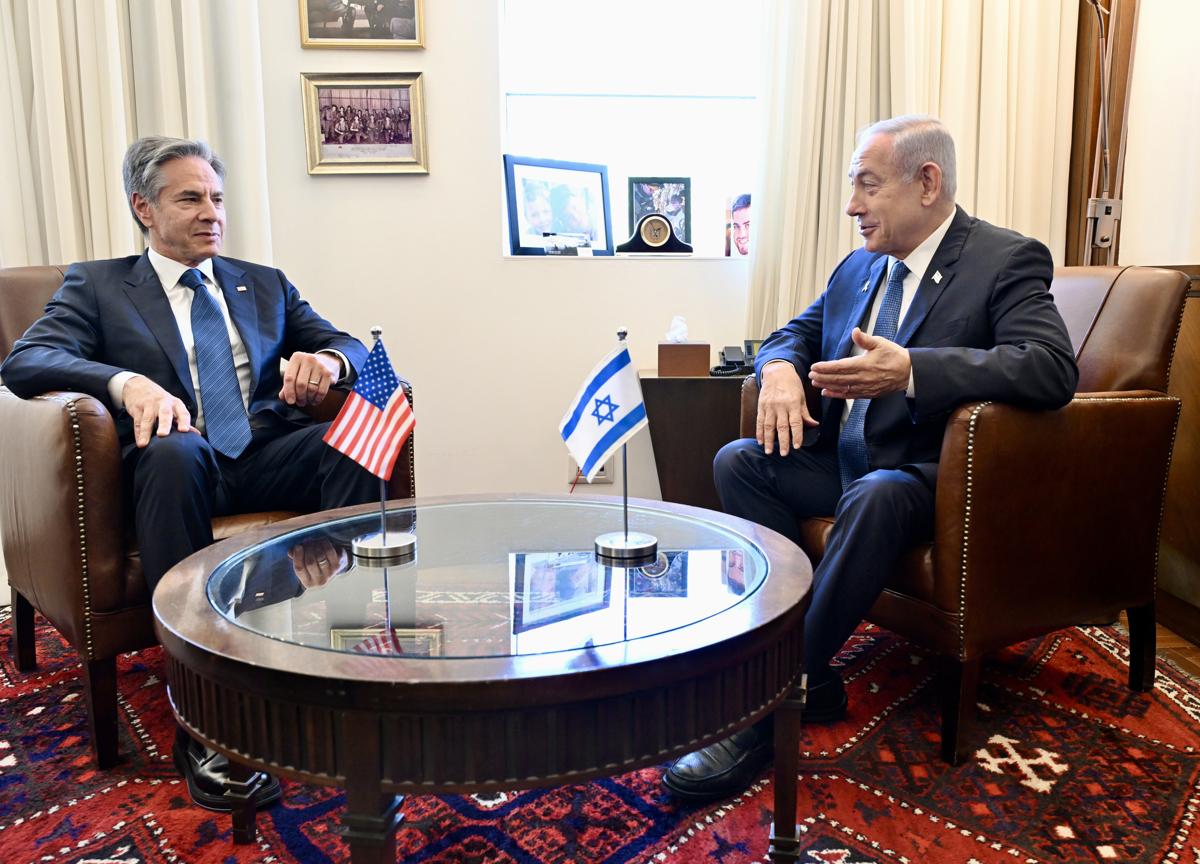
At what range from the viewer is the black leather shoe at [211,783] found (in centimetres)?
162

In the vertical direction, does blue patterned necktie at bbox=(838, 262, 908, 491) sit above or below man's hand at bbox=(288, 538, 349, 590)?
above

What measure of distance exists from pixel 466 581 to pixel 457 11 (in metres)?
2.59

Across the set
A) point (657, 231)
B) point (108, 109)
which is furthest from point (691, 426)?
point (108, 109)

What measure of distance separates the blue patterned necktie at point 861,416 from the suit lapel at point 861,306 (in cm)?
5

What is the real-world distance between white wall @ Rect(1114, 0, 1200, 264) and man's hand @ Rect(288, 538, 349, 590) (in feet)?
9.28

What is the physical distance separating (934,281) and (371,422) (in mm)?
1378

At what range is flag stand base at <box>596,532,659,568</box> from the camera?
1547 millimetres

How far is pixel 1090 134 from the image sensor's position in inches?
127

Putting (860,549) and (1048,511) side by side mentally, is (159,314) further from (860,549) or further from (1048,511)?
(1048,511)

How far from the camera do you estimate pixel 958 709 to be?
5.81 ft

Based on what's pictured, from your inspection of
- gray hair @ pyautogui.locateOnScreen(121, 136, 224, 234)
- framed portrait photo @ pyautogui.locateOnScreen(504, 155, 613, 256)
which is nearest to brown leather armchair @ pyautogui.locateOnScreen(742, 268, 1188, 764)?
framed portrait photo @ pyautogui.locateOnScreen(504, 155, 613, 256)

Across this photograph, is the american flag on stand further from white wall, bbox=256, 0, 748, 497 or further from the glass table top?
white wall, bbox=256, 0, 748, 497

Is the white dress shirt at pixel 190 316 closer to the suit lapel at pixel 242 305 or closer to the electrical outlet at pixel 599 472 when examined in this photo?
the suit lapel at pixel 242 305

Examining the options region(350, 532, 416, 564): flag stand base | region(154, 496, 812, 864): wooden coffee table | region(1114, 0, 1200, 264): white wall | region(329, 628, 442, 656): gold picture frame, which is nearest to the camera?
region(154, 496, 812, 864): wooden coffee table
